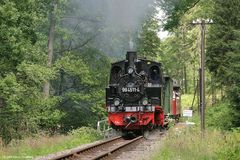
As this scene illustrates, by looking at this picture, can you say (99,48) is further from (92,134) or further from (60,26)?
(92,134)

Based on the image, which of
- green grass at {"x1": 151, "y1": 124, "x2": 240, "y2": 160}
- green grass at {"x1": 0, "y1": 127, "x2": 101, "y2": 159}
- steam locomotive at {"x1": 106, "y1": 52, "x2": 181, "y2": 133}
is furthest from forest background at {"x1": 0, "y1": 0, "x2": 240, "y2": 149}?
green grass at {"x1": 151, "y1": 124, "x2": 240, "y2": 160}

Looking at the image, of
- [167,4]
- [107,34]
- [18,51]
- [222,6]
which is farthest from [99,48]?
[18,51]

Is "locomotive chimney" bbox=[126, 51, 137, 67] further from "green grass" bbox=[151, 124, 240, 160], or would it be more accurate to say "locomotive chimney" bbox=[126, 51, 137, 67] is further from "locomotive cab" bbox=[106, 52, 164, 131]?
"green grass" bbox=[151, 124, 240, 160]

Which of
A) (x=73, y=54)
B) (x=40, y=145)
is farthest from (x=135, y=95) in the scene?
(x=73, y=54)

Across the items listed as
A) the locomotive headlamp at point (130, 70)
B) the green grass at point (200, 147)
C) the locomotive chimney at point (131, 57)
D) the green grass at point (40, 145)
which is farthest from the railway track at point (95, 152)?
the locomotive chimney at point (131, 57)

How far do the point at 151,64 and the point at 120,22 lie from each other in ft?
11.9

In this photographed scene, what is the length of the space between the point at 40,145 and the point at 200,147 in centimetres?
560

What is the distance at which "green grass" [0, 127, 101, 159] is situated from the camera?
13922 mm

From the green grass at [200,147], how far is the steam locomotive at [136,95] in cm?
453

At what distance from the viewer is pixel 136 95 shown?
21141 mm

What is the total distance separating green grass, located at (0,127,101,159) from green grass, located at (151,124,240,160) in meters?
3.90

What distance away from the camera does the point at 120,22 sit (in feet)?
78.2

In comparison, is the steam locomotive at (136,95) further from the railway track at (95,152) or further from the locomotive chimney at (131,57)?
the railway track at (95,152)

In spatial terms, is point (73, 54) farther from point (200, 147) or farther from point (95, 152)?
point (200, 147)
